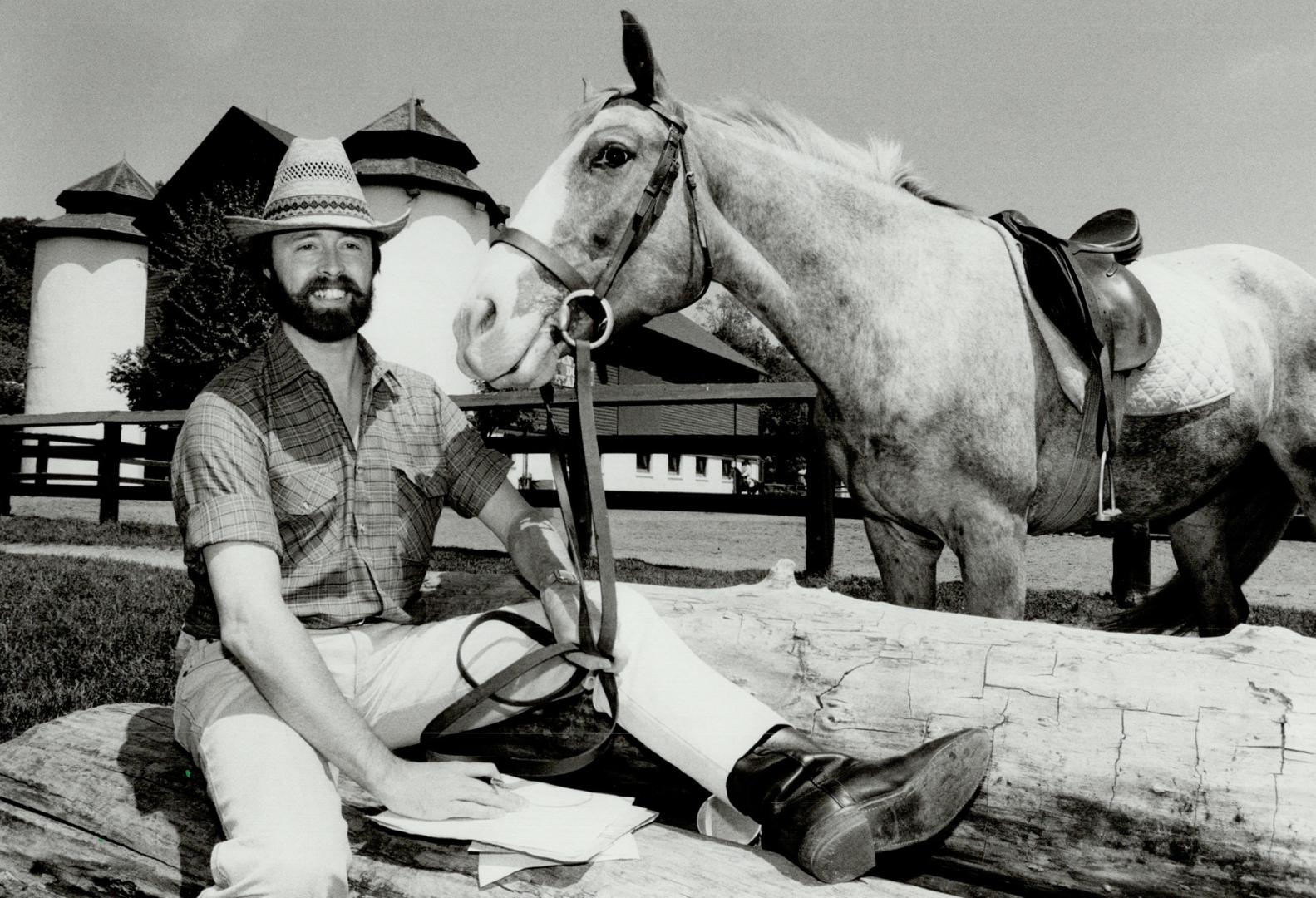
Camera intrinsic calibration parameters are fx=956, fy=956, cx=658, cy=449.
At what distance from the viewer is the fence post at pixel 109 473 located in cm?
1185

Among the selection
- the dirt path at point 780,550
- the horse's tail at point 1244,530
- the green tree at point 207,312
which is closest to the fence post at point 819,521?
the dirt path at point 780,550

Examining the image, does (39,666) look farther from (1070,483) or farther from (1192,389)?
(1192,389)

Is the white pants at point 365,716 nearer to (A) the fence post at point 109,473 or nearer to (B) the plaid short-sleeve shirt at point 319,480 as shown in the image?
(B) the plaid short-sleeve shirt at point 319,480

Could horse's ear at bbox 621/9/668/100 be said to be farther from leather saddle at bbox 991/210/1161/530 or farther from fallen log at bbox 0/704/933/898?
fallen log at bbox 0/704/933/898

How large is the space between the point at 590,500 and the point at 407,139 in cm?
2235

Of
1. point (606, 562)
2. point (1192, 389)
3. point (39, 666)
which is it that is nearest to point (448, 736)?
point (606, 562)

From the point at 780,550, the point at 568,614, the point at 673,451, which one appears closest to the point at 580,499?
the point at 673,451

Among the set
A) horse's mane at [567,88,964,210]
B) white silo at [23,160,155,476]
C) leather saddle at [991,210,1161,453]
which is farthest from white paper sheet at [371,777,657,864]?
white silo at [23,160,155,476]

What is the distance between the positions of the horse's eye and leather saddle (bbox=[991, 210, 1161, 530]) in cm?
136

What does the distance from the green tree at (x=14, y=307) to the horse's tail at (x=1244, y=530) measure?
2929 cm

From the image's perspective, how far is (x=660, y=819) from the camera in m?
2.35

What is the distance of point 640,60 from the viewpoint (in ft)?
8.96

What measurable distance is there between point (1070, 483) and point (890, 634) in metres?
1.08

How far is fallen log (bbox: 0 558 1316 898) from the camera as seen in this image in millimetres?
1779
